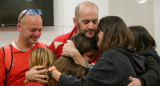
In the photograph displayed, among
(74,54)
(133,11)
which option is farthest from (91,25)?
(133,11)

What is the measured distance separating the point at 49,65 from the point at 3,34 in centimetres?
248

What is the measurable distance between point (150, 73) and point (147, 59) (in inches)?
8.4

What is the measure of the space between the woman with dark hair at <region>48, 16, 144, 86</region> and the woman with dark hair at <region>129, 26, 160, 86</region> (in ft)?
0.26

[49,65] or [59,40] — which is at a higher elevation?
[59,40]

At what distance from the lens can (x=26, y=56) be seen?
Result: 1.76m

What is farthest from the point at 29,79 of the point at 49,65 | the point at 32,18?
the point at 32,18

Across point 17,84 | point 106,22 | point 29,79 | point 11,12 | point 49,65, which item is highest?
point 11,12

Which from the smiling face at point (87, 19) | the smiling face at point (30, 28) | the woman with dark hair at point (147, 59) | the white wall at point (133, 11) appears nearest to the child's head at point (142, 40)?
the woman with dark hair at point (147, 59)

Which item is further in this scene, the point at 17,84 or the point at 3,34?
the point at 3,34

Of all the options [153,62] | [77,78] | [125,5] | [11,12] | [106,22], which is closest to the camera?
[77,78]

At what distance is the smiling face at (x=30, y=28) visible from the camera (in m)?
1.76

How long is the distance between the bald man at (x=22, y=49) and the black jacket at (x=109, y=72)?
0.67 meters

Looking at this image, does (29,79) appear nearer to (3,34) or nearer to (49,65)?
(49,65)

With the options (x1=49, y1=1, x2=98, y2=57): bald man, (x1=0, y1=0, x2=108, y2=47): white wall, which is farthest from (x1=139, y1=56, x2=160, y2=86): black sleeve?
(x1=0, y1=0, x2=108, y2=47): white wall
